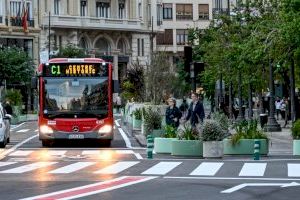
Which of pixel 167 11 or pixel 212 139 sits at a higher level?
pixel 167 11

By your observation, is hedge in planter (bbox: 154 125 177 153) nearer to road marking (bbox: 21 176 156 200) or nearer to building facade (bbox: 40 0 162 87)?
road marking (bbox: 21 176 156 200)

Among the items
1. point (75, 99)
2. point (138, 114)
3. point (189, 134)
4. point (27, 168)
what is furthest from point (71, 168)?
point (138, 114)

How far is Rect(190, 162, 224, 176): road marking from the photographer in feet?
66.1

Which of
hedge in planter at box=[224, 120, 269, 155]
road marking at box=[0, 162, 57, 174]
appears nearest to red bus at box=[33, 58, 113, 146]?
hedge in planter at box=[224, 120, 269, 155]

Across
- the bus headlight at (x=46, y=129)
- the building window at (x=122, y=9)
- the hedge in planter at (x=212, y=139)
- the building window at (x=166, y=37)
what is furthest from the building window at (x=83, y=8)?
the hedge in planter at (x=212, y=139)

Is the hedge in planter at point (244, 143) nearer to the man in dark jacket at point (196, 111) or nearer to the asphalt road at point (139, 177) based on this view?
the asphalt road at point (139, 177)

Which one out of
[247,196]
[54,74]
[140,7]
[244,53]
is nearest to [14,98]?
[140,7]

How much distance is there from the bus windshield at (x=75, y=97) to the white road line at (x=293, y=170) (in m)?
9.93

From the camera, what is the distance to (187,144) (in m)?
25.5

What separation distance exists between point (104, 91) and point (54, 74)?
1863 mm

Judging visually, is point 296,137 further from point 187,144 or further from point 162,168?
point 162,168

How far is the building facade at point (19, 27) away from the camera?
8200cm

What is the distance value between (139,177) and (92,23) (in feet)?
229

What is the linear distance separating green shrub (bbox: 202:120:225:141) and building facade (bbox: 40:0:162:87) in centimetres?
5989
